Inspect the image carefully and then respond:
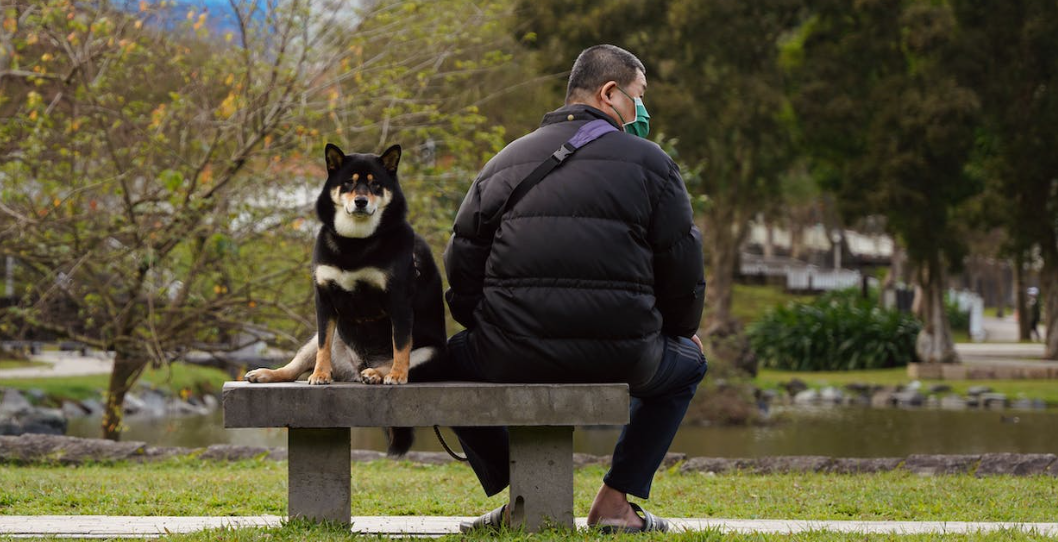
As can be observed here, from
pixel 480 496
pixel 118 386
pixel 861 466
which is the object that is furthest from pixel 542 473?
pixel 118 386

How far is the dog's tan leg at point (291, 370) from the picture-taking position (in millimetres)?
4285

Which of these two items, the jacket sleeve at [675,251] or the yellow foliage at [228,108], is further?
the yellow foliage at [228,108]

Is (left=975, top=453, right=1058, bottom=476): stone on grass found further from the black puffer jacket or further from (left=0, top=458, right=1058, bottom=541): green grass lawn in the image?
the black puffer jacket

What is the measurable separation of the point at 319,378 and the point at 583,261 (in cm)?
105

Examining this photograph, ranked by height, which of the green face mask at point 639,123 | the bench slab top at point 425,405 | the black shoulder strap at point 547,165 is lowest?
the bench slab top at point 425,405

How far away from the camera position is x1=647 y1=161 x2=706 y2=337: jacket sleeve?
4074 millimetres

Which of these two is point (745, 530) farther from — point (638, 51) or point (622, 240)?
point (638, 51)

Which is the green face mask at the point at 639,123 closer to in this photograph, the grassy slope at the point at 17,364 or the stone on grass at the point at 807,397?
the stone on grass at the point at 807,397

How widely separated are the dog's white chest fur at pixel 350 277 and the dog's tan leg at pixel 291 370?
1.11 ft

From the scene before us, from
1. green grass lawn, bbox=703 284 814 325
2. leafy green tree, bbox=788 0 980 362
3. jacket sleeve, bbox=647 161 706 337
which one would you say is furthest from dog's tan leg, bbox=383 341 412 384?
green grass lawn, bbox=703 284 814 325

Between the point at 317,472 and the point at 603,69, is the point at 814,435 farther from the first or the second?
the point at 317,472

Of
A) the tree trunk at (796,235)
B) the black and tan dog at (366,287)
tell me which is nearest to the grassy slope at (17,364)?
the black and tan dog at (366,287)

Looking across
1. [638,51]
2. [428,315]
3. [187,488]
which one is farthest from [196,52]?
[638,51]

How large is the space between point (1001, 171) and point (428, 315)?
20121 mm
